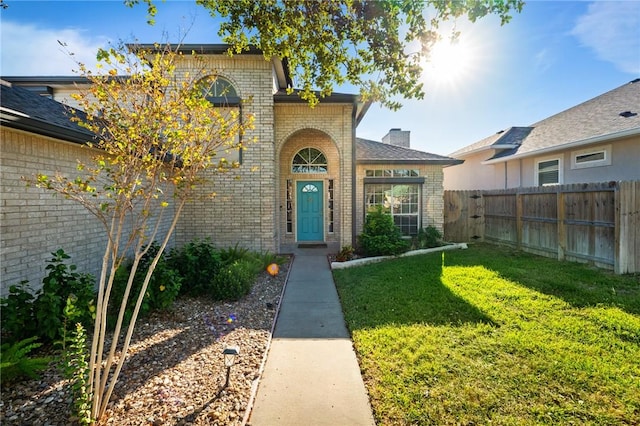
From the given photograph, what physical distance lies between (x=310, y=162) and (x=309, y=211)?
6.07 feet

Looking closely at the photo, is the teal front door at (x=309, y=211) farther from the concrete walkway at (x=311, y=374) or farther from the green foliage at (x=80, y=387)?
the green foliage at (x=80, y=387)

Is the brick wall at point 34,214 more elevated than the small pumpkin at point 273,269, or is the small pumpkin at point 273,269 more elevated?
the brick wall at point 34,214

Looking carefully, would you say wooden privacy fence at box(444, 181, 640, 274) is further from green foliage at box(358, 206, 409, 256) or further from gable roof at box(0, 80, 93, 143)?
gable roof at box(0, 80, 93, 143)

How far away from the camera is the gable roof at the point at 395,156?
11.1m

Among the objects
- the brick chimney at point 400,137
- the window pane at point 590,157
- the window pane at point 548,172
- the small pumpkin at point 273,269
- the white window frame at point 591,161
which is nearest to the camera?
the small pumpkin at point 273,269

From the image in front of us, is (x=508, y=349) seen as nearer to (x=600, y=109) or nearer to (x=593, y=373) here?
(x=593, y=373)

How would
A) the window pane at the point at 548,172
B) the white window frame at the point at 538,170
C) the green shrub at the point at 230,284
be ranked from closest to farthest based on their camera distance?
the green shrub at the point at 230,284
the white window frame at the point at 538,170
the window pane at the point at 548,172

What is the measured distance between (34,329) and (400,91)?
584 cm

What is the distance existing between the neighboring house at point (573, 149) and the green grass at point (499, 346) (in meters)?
4.63

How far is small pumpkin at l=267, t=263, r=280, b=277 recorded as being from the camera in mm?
7473

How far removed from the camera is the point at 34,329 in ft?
11.0

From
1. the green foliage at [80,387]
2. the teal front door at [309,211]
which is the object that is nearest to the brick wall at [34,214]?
the green foliage at [80,387]

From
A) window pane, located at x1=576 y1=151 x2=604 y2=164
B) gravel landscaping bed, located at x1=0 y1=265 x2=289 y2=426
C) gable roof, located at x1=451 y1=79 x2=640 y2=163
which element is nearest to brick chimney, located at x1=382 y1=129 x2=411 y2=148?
gable roof, located at x1=451 y1=79 x2=640 y2=163

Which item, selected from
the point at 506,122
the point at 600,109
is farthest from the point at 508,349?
the point at 506,122
